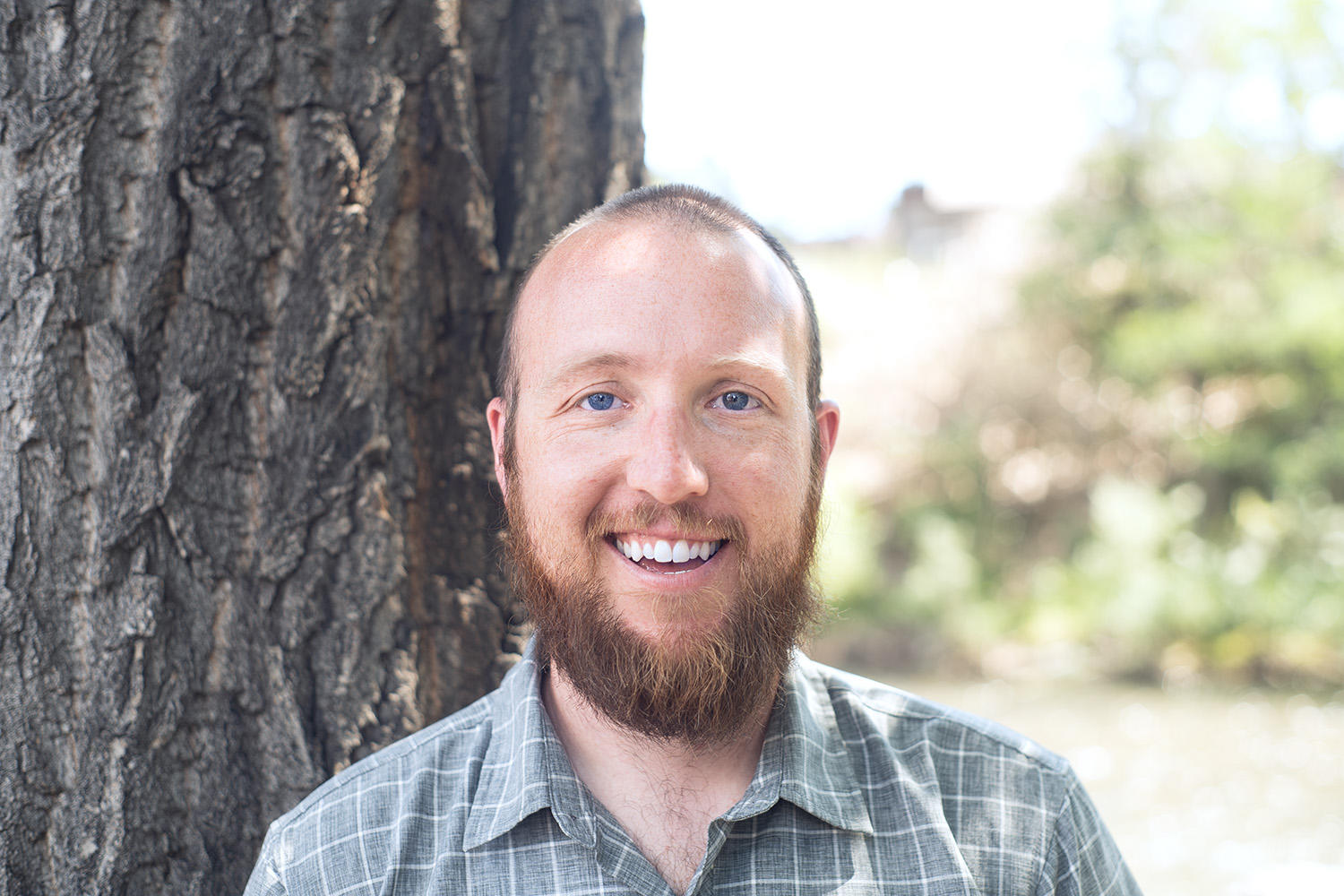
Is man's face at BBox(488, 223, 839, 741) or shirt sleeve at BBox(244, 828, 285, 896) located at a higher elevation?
man's face at BBox(488, 223, 839, 741)

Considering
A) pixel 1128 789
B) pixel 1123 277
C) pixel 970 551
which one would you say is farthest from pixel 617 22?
pixel 1123 277

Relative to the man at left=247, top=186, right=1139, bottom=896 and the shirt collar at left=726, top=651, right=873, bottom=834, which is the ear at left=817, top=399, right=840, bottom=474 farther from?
the shirt collar at left=726, top=651, right=873, bottom=834

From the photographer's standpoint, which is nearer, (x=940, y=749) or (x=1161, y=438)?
(x=940, y=749)

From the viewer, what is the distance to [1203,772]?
7.01 meters

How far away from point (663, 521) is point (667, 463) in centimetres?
9

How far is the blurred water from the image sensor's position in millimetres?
5613

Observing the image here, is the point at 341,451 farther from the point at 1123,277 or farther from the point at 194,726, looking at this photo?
the point at 1123,277

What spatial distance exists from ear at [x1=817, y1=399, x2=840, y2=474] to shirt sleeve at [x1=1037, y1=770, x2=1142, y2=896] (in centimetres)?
66

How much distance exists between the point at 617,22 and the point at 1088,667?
882cm

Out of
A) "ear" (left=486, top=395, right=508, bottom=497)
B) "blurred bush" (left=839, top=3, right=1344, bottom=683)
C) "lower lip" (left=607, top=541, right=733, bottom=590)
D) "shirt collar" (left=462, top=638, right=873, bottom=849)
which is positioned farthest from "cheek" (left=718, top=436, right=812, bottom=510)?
"blurred bush" (left=839, top=3, right=1344, bottom=683)

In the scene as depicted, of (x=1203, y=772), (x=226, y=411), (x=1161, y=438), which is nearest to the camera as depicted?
(x=226, y=411)

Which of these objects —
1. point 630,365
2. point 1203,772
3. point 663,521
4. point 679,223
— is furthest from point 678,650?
point 1203,772

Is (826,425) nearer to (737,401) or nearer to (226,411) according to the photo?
(737,401)

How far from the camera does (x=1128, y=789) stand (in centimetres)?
678
